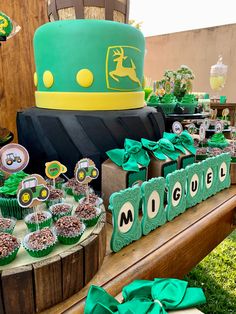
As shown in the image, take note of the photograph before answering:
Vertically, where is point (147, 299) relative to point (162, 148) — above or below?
below

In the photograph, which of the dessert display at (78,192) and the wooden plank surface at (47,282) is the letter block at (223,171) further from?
the wooden plank surface at (47,282)

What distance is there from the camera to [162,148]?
117 cm

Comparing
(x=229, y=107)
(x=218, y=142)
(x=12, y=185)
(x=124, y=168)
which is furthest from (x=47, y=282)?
(x=229, y=107)

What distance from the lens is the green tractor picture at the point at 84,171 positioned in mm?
789

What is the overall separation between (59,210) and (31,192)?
169 mm

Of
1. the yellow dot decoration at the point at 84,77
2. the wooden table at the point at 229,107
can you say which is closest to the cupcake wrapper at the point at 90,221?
the yellow dot decoration at the point at 84,77

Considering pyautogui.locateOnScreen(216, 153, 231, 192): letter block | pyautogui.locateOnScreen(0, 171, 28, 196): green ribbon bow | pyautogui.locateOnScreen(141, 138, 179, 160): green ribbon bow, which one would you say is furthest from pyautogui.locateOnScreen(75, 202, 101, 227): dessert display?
pyautogui.locateOnScreen(216, 153, 231, 192): letter block

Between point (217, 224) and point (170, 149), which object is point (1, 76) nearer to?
point (170, 149)

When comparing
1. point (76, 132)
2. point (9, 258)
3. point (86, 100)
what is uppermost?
point (86, 100)

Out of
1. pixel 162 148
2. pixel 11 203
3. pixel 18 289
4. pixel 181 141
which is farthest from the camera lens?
pixel 181 141

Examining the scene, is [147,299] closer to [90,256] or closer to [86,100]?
[90,256]

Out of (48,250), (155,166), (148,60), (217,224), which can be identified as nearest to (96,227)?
(48,250)

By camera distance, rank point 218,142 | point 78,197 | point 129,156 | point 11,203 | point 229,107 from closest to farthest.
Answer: point 11,203 → point 78,197 → point 129,156 → point 218,142 → point 229,107

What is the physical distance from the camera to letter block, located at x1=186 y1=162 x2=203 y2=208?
3.55ft
